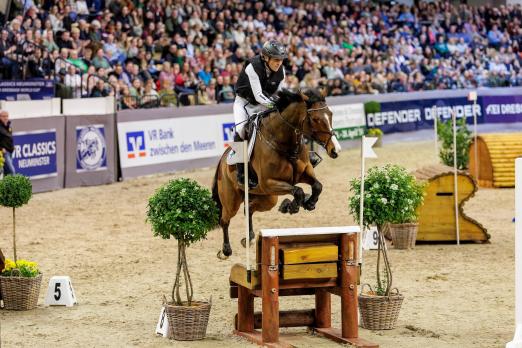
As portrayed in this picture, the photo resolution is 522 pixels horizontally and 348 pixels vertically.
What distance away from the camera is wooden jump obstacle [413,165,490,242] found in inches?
571

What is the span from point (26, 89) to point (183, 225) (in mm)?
11923

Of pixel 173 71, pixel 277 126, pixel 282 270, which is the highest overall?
pixel 173 71

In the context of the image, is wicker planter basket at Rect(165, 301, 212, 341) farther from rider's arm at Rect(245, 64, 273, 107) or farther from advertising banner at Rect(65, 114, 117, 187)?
advertising banner at Rect(65, 114, 117, 187)

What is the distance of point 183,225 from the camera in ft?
29.6

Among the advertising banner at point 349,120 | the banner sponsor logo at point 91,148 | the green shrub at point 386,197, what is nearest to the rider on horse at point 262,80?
the green shrub at point 386,197

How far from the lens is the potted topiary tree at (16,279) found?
1022 cm

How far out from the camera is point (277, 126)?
37.6ft

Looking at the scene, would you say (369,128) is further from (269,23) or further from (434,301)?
(434,301)

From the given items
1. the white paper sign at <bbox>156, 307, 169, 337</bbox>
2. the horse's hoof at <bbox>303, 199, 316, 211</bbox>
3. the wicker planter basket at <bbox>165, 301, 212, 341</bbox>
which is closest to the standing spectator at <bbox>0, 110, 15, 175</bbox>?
the horse's hoof at <bbox>303, 199, 316, 211</bbox>

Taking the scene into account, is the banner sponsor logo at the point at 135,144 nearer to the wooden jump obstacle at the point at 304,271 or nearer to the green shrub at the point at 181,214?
the green shrub at the point at 181,214

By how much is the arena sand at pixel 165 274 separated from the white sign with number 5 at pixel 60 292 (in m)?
0.13

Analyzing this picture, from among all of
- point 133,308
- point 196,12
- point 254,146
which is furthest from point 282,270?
point 196,12

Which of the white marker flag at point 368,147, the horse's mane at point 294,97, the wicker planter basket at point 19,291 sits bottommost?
the wicker planter basket at point 19,291

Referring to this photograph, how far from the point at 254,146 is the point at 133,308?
254 cm
